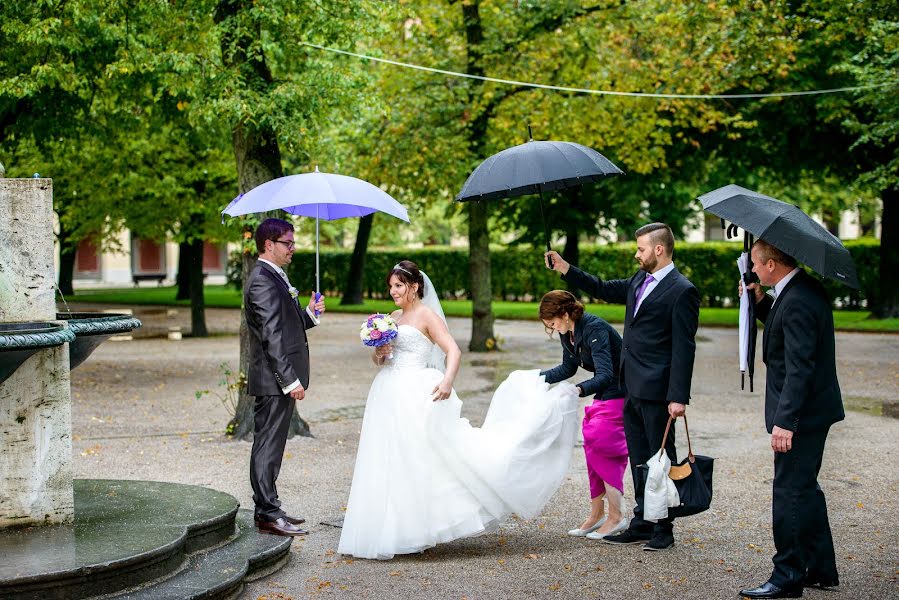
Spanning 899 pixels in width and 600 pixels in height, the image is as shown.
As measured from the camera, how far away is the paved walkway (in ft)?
20.5

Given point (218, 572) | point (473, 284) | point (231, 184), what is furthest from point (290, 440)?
point (231, 184)

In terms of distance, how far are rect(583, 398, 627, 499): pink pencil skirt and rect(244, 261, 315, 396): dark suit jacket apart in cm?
201

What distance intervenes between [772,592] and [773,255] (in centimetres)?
183

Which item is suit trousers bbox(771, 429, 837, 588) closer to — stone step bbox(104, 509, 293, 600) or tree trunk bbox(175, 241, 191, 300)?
stone step bbox(104, 509, 293, 600)

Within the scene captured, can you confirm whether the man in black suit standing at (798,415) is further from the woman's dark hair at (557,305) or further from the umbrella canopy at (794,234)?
the woman's dark hair at (557,305)

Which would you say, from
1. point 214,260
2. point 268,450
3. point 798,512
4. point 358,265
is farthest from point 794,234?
point 214,260

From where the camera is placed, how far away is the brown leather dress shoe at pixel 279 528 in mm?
7148

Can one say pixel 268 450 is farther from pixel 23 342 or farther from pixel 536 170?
pixel 536 170

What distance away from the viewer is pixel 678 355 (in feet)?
21.8

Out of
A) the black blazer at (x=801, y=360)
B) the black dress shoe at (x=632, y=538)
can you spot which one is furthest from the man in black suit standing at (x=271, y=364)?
the black blazer at (x=801, y=360)

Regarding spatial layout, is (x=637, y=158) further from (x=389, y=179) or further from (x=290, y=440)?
(x=290, y=440)

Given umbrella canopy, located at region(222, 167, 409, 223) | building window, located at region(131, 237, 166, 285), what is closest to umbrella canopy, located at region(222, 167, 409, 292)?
umbrella canopy, located at region(222, 167, 409, 223)

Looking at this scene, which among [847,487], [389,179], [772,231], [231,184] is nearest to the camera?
[772,231]

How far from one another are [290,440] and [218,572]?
524 cm
